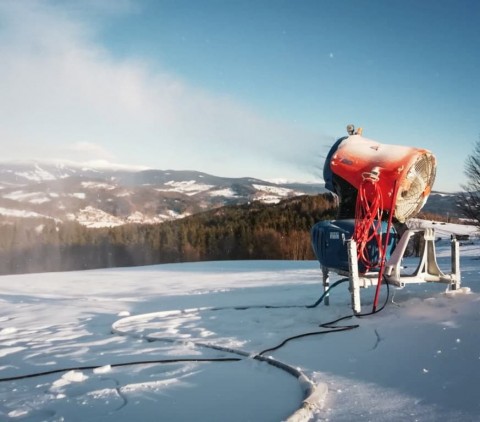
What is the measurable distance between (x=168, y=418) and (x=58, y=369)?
1.25m

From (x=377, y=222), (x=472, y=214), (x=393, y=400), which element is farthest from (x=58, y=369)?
(x=472, y=214)

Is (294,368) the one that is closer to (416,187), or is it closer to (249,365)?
(249,365)

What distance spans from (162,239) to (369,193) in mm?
84231

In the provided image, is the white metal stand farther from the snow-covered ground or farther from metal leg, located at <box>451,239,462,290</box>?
the snow-covered ground

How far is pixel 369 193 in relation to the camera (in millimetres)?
4500

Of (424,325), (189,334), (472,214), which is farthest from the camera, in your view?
(472,214)

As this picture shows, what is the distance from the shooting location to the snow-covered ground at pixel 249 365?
7.50 feet

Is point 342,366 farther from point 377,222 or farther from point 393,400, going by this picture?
point 377,222

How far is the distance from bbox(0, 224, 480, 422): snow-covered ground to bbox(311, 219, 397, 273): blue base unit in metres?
0.50

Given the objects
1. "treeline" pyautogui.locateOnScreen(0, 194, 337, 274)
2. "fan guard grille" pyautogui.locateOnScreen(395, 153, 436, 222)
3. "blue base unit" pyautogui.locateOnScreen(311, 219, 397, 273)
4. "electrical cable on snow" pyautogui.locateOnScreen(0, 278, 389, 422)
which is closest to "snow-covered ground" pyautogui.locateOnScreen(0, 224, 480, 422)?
"electrical cable on snow" pyautogui.locateOnScreen(0, 278, 389, 422)

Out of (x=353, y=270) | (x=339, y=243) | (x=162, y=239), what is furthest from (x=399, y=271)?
(x=162, y=239)

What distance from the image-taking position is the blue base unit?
15.6ft

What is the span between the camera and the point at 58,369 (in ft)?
10.1

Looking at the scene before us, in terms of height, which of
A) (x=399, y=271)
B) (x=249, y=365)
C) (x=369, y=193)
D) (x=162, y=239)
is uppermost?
(x=369, y=193)
